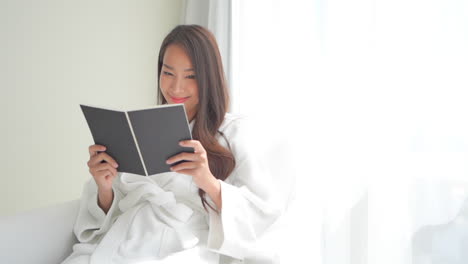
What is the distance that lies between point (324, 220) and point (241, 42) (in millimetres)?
1080

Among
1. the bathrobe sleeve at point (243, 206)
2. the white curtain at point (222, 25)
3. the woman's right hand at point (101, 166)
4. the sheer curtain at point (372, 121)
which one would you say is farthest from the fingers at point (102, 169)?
the white curtain at point (222, 25)

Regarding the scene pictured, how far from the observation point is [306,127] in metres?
2.06

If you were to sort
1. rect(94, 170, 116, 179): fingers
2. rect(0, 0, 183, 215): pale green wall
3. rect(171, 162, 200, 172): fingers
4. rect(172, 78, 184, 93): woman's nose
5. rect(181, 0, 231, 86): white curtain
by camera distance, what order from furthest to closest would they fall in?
rect(181, 0, 231, 86): white curtain → rect(0, 0, 183, 215): pale green wall → rect(172, 78, 184, 93): woman's nose → rect(94, 170, 116, 179): fingers → rect(171, 162, 200, 172): fingers

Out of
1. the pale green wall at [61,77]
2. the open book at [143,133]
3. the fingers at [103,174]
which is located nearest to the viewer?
the open book at [143,133]

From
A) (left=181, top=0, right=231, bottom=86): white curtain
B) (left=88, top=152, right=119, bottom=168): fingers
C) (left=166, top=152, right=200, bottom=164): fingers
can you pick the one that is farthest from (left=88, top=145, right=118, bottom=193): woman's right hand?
(left=181, top=0, right=231, bottom=86): white curtain

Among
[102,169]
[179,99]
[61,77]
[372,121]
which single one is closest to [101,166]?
[102,169]

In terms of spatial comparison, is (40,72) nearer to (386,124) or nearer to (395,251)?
(386,124)

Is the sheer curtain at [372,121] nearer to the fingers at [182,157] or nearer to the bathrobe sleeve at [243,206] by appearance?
the bathrobe sleeve at [243,206]

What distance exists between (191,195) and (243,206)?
0.21 meters

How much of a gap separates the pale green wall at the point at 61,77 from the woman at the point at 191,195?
3.27ft

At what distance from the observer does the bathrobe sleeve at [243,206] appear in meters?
1.45

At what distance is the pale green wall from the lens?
7.98 feet

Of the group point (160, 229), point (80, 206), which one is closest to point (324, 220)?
point (160, 229)

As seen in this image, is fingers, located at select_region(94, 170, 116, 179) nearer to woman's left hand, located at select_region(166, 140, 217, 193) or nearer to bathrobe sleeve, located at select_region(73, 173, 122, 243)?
bathrobe sleeve, located at select_region(73, 173, 122, 243)
